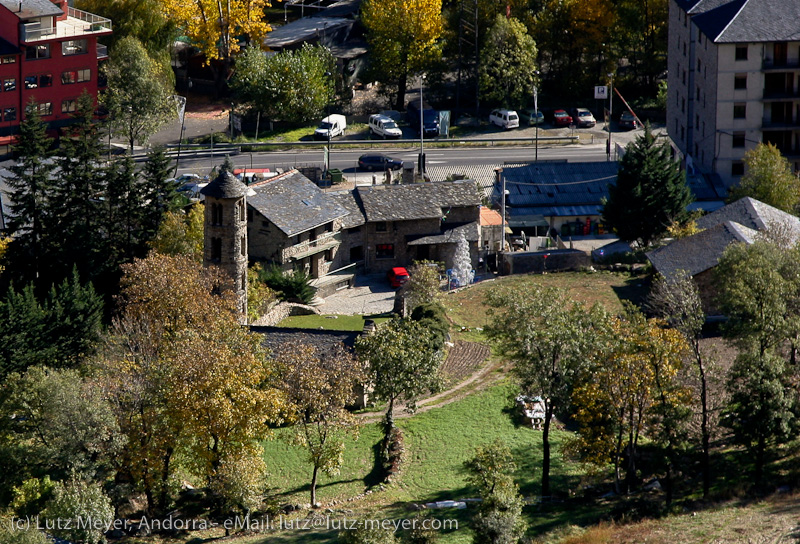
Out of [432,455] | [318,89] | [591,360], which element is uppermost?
[318,89]

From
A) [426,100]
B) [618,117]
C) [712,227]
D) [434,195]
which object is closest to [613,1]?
[618,117]

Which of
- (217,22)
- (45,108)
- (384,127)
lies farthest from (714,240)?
(45,108)

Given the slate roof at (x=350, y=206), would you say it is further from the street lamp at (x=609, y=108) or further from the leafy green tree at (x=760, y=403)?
the leafy green tree at (x=760, y=403)

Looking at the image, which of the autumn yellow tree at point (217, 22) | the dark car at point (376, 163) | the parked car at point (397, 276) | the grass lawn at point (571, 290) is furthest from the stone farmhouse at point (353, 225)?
the autumn yellow tree at point (217, 22)

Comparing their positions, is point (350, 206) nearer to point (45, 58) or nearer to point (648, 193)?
point (648, 193)

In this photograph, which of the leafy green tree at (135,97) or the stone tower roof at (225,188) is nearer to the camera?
Answer: the stone tower roof at (225,188)

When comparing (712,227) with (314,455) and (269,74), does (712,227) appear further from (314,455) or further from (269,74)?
(269,74)
